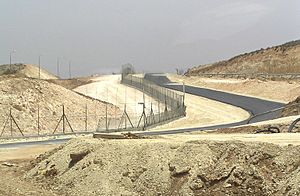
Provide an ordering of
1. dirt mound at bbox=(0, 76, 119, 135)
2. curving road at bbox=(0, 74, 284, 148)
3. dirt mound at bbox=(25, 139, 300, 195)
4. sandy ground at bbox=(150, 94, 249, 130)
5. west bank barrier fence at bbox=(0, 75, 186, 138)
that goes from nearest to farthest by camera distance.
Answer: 1. dirt mound at bbox=(25, 139, 300, 195)
2. curving road at bbox=(0, 74, 284, 148)
3. west bank barrier fence at bbox=(0, 75, 186, 138)
4. dirt mound at bbox=(0, 76, 119, 135)
5. sandy ground at bbox=(150, 94, 249, 130)

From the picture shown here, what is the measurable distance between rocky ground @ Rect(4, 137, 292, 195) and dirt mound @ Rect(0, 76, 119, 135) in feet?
106

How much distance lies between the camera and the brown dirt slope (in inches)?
5378

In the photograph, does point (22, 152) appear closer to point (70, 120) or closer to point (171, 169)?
point (171, 169)

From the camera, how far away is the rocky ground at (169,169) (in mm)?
16500

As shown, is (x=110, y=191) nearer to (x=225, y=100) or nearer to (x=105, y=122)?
(x=105, y=122)

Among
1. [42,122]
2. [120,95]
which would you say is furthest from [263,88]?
[42,122]

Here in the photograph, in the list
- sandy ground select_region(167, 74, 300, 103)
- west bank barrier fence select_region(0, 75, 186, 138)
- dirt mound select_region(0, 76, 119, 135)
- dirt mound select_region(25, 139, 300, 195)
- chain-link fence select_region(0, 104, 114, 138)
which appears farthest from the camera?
sandy ground select_region(167, 74, 300, 103)

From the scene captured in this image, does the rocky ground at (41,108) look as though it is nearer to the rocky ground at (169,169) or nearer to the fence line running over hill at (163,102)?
the fence line running over hill at (163,102)

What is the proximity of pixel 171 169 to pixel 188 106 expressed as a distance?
5582 cm

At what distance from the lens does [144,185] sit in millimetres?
18906

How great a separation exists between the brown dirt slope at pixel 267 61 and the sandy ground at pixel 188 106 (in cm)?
4847

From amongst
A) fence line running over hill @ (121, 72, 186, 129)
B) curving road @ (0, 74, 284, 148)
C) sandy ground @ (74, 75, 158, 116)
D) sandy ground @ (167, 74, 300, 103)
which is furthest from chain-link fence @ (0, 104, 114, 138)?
sandy ground @ (167, 74, 300, 103)

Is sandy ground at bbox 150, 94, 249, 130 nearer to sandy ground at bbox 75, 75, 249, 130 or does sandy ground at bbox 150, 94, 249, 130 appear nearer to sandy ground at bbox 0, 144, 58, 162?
sandy ground at bbox 75, 75, 249, 130

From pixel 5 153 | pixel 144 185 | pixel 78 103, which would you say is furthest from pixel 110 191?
pixel 78 103
